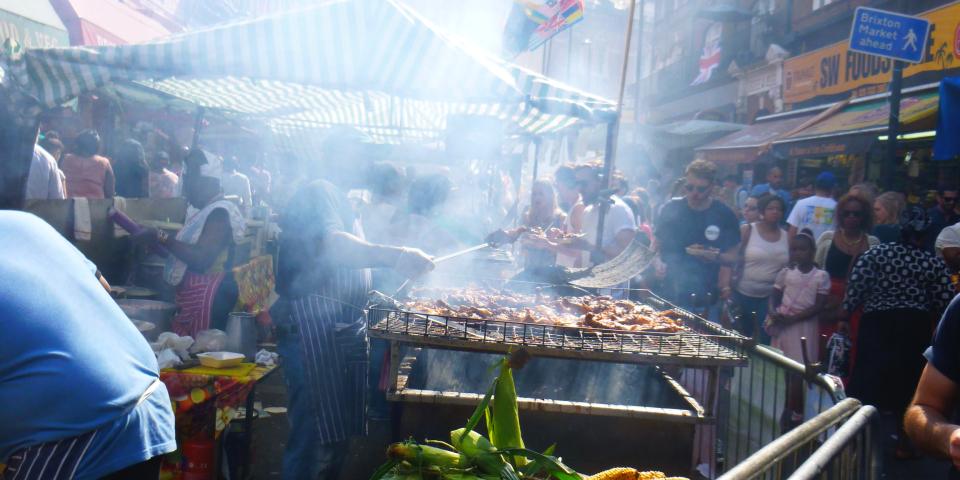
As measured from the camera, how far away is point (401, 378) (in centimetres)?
388

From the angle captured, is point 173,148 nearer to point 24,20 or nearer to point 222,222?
point 24,20

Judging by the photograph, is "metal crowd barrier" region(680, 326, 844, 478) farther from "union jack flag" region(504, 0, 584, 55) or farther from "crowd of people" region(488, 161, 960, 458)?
"union jack flag" region(504, 0, 584, 55)

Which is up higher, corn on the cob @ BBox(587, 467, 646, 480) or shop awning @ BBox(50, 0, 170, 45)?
shop awning @ BBox(50, 0, 170, 45)

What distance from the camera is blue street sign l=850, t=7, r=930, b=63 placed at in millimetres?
7184

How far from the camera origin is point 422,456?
1.93 metres

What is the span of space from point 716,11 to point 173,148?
1919 centimetres

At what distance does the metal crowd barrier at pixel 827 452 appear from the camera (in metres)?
1.70

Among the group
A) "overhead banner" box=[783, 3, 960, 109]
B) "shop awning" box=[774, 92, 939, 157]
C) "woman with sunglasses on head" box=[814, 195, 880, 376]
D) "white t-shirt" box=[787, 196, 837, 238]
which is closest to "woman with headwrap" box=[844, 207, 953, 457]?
"woman with sunglasses on head" box=[814, 195, 880, 376]

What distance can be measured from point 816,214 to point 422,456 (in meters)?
8.21

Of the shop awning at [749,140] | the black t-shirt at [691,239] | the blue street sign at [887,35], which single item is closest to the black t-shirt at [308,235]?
the black t-shirt at [691,239]

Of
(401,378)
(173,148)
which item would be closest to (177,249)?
(401,378)

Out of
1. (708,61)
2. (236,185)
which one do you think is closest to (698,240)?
(236,185)

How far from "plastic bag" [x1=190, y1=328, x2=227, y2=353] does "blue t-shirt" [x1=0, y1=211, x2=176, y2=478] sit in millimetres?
2221

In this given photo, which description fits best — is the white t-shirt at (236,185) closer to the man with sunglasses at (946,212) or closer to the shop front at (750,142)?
the man with sunglasses at (946,212)
